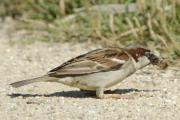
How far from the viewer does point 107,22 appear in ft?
35.1

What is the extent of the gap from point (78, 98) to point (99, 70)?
1.19 feet

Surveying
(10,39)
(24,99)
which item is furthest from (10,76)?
(10,39)

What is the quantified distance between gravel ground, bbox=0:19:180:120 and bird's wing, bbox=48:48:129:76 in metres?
0.28

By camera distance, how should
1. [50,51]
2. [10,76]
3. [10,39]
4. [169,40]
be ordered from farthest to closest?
[10,39], [50,51], [169,40], [10,76]

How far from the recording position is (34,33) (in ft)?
38.2

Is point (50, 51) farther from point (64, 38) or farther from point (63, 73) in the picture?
point (63, 73)

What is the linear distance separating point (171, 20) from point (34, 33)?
2.50 metres

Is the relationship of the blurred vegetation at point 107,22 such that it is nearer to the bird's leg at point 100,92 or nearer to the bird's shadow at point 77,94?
the bird's shadow at point 77,94

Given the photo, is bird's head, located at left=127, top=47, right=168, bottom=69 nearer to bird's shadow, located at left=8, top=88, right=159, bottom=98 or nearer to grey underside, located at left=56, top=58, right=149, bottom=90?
grey underside, located at left=56, top=58, right=149, bottom=90

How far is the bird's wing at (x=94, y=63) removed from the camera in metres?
7.38

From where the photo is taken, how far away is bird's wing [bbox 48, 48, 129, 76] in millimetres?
7379

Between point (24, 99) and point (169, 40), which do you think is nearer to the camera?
point (24, 99)

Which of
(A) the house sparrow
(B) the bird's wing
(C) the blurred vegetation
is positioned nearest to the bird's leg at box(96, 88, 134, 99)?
(A) the house sparrow

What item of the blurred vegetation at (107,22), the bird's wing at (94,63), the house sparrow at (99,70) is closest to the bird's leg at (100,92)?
the house sparrow at (99,70)
